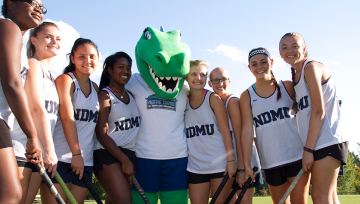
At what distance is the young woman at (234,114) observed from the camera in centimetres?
377

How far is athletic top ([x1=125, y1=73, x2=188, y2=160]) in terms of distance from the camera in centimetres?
376

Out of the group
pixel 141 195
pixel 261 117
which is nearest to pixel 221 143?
pixel 261 117

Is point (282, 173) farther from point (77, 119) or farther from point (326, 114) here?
point (77, 119)

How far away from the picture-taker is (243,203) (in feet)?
12.4

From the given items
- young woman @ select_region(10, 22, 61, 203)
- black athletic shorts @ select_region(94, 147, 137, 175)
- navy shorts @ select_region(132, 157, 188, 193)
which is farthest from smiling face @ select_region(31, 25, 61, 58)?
navy shorts @ select_region(132, 157, 188, 193)

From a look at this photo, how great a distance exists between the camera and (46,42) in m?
3.19

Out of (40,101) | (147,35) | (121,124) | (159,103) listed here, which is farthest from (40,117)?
(147,35)

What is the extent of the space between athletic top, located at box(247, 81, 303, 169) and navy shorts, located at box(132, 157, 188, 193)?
3.63ft

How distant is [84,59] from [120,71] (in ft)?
1.66

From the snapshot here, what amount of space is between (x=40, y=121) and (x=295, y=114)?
3.02m

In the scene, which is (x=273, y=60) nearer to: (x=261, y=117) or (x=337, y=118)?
(x=261, y=117)

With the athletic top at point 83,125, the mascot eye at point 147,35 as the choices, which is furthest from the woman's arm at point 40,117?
the mascot eye at point 147,35

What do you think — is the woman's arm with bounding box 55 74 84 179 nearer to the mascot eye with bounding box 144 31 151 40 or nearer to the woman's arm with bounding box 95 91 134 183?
the woman's arm with bounding box 95 91 134 183

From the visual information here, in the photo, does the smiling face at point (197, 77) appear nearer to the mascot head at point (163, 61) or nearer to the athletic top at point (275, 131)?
the mascot head at point (163, 61)
